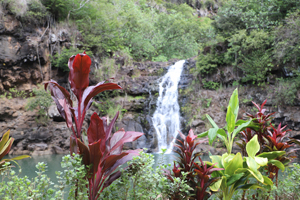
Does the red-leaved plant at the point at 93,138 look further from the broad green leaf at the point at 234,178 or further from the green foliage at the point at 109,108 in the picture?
the green foliage at the point at 109,108

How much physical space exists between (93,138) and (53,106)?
40.4 ft

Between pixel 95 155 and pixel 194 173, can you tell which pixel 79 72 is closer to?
pixel 95 155

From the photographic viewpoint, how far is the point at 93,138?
1.56 metres

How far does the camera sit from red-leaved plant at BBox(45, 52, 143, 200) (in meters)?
1.53

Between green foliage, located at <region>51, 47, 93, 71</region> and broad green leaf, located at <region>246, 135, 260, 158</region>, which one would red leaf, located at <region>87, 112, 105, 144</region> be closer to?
broad green leaf, located at <region>246, 135, 260, 158</region>

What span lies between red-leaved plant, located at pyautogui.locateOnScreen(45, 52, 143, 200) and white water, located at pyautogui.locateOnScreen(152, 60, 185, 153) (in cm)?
1037

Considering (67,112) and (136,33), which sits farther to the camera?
(136,33)

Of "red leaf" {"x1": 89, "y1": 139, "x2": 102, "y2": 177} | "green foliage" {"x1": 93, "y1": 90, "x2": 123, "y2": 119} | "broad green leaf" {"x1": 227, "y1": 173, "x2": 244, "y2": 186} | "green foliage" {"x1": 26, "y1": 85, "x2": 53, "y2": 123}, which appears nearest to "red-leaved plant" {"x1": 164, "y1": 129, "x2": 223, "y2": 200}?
"broad green leaf" {"x1": 227, "y1": 173, "x2": 244, "y2": 186}

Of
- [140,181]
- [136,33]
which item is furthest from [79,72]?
[136,33]

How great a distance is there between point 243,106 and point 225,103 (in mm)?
1139

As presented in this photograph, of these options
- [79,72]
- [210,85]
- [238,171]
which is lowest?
[238,171]

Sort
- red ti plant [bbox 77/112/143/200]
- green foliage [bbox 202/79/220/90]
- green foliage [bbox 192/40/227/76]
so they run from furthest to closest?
1. green foliage [bbox 202/79/220/90]
2. green foliage [bbox 192/40/227/76]
3. red ti plant [bbox 77/112/143/200]

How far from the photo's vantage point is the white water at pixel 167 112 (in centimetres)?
1231

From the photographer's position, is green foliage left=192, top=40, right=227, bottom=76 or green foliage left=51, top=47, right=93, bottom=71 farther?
green foliage left=51, top=47, right=93, bottom=71
